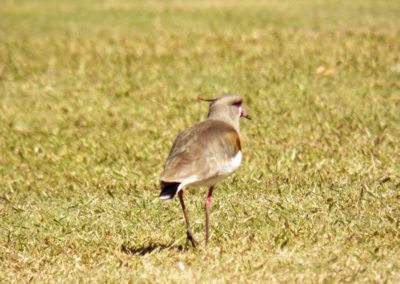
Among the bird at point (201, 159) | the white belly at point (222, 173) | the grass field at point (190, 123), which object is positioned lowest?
the grass field at point (190, 123)

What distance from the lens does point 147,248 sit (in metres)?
7.68

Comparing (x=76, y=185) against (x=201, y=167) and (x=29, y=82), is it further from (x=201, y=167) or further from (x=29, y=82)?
(x=29, y=82)

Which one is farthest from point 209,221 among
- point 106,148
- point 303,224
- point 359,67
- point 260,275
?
point 359,67

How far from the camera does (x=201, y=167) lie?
714 centimetres

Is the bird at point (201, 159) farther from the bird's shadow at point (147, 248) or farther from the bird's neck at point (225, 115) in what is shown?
the bird's shadow at point (147, 248)

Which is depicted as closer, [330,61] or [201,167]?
[201,167]

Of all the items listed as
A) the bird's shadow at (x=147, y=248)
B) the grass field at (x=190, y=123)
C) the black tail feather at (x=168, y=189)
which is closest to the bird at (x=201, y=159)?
the black tail feather at (x=168, y=189)

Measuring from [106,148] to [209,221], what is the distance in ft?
10.7

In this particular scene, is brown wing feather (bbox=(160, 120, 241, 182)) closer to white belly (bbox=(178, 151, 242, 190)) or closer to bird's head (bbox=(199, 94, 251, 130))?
white belly (bbox=(178, 151, 242, 190))

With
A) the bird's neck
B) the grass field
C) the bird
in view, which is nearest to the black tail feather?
the bird

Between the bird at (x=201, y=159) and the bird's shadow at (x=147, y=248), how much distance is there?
12cm

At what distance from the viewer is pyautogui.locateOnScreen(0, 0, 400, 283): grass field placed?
731cm

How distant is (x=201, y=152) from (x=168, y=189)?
46 centimetres

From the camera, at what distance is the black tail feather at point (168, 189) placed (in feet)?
22.5
